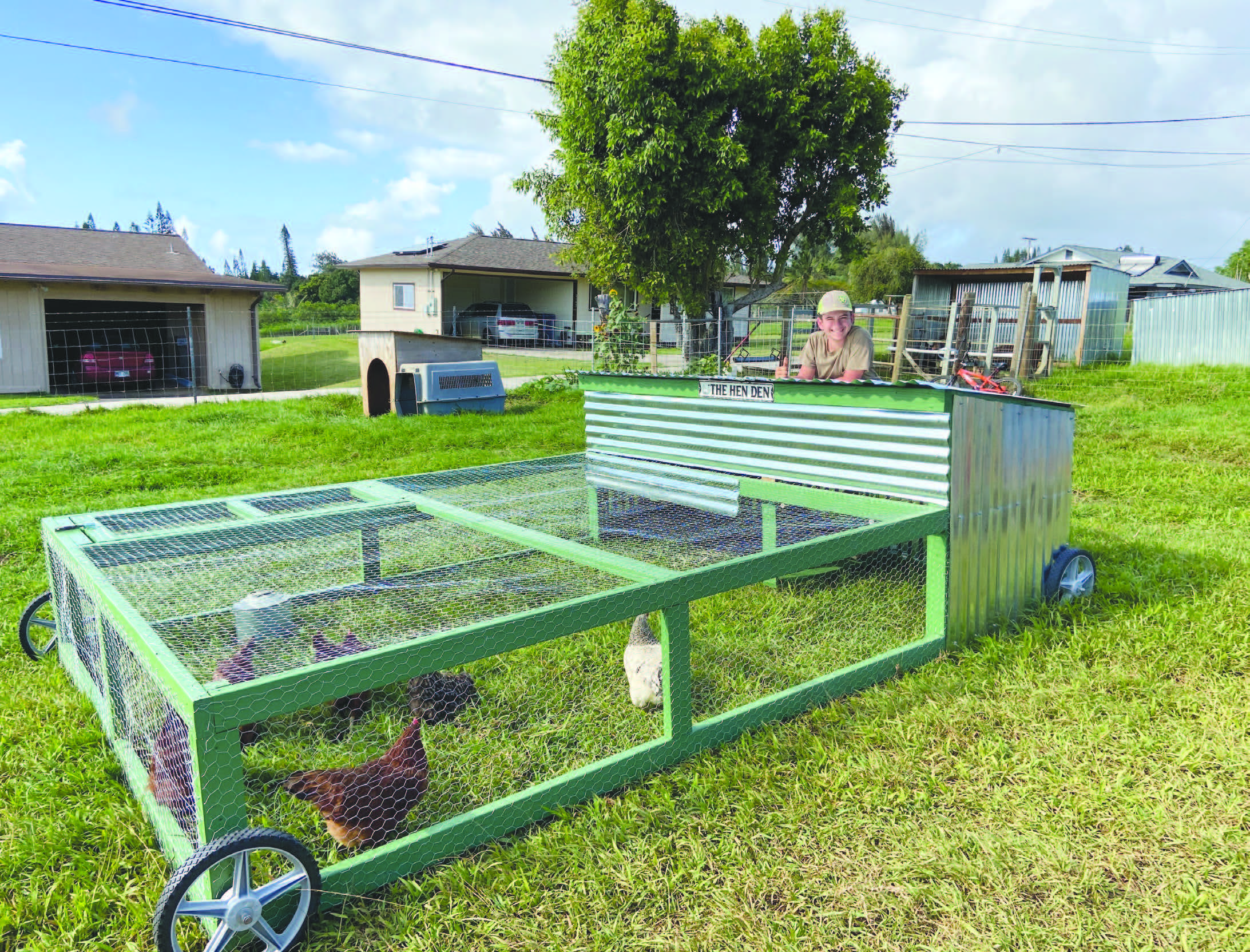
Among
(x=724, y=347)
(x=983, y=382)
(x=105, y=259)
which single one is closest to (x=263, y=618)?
(x=983, y=382)

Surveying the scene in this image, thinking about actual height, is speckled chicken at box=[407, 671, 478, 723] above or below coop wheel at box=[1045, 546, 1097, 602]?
below

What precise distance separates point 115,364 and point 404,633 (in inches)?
695

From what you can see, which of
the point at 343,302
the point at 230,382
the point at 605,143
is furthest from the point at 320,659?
the point at 343,302

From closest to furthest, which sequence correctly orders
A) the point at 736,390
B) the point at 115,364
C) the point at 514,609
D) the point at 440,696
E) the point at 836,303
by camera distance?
the point at 440,696 → the point at 514,609 → the point at 736,390 → the point at 836,303 → the point at 115,364

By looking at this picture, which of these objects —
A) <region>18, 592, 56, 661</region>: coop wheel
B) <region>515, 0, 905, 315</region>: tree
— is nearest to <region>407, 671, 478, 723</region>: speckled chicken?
<region>18, 592, 56, 661</region>: coop wheel

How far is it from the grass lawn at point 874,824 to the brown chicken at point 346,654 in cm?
33

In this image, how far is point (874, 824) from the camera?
2.48m

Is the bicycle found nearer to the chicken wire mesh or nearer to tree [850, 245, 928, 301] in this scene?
the chicken wire mesh

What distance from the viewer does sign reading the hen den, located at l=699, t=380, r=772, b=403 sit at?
170 inches

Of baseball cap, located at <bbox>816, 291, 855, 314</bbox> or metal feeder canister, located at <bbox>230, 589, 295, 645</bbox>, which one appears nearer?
metal feeder canister, located at <bbox>230, 589, 295, 645</bbox>

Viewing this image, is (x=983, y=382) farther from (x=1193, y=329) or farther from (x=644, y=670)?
(x=644, y=670)

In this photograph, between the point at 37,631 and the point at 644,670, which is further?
the point at 37,631

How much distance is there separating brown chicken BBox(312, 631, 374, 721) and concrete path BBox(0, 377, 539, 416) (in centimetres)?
1071

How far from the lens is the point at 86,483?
7336mm
